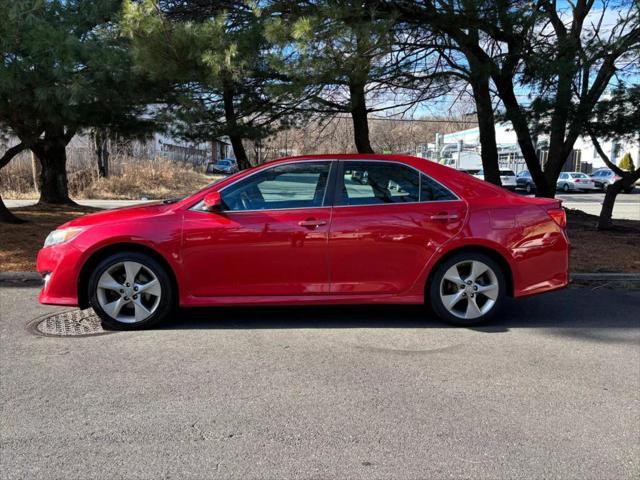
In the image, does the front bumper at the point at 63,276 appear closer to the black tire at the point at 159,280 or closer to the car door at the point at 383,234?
the black tire at the point at 159,280

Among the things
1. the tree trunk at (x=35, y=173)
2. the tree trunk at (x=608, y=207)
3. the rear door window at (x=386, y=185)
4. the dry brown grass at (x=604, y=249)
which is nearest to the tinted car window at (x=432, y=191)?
the rear door window at (x=386, y=185)

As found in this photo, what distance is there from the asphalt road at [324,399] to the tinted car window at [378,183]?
124 centimetres

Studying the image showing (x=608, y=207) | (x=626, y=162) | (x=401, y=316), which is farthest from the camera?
(x=626, y=162)

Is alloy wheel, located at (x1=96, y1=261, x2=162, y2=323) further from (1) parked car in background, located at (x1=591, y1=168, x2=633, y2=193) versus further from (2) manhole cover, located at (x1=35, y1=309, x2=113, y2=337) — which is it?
(1) parked car in background, located at (x1=591, y1=168, x2=633, y2=193)

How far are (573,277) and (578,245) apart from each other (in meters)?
2.70

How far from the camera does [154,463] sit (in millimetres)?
2910

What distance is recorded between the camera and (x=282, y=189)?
17.5 feet

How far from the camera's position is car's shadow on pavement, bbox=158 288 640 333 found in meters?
5.36

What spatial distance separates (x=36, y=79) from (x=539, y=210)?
6377 millimetres

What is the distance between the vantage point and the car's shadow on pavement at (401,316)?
17.6ft

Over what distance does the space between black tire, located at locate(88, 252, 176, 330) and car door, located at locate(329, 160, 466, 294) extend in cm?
155

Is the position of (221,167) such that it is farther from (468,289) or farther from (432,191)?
(468,289)

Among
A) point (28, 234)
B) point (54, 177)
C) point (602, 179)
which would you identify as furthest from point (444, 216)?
point (602, 179)

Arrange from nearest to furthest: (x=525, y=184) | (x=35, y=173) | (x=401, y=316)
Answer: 1. (x=401, y=316)
2. (x=35, y=173)
3. (x=525, y=184)
